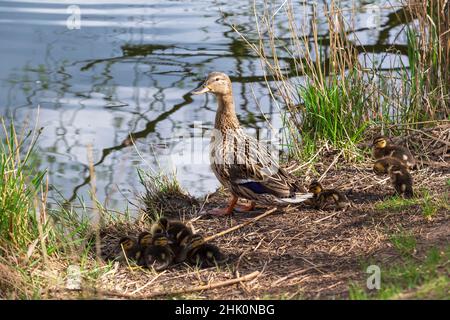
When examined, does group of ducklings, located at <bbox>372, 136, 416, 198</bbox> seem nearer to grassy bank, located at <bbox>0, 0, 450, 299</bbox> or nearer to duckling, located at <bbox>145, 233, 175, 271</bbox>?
grassy bank, located at <bbox>0, 0, 450, 299</bbox>

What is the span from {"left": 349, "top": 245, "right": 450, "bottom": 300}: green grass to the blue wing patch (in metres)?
1.28

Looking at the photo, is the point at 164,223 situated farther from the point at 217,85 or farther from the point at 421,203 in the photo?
the point at 421,203

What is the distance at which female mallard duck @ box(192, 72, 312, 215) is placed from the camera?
5.61 metres

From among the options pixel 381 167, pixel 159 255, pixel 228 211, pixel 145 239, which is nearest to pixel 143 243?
pixel 145 239

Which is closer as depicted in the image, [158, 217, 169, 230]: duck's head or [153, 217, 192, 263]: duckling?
[153, 217, 192, 263]: duckling

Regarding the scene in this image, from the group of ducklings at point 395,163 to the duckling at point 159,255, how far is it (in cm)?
158

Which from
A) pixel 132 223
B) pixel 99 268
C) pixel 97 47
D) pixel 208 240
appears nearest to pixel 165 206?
pixel 132 223

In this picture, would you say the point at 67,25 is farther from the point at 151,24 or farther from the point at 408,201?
the point at 408,201

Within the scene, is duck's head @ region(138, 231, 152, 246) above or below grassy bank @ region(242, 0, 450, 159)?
below

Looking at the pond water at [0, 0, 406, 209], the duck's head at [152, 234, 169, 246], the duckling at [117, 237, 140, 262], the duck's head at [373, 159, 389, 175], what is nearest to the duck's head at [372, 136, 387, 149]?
the duck's head at [373, 159, 389, 175]

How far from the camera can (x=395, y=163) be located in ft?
18.8

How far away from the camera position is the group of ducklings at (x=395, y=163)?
562 cm

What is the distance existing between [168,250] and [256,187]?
2.90ft

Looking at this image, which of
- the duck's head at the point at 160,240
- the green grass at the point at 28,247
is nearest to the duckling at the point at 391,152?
the duck's head at the point at 160,240
